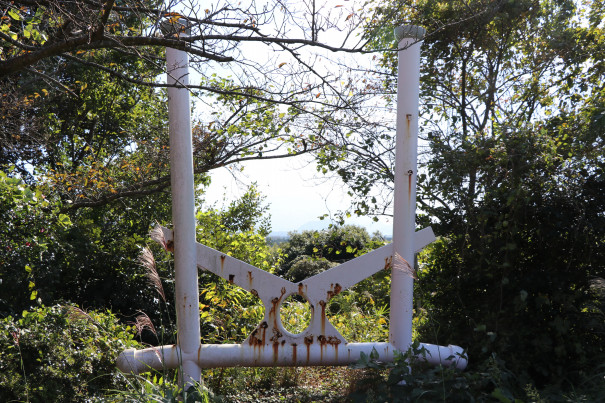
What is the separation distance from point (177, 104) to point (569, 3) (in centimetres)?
455

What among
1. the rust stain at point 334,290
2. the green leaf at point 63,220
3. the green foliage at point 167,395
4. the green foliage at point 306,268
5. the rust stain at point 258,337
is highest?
Answer: the green leaf at point 63,220

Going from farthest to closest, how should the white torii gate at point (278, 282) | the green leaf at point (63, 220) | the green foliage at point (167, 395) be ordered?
the green leaf at point (63, 220) → the white torii gate at point (278, 282) → the green foliage at point (167, 395)

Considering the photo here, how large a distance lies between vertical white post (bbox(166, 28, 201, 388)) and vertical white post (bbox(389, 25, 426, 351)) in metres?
1.40

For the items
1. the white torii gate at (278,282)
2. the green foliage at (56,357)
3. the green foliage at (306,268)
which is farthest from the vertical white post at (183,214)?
the green foliage at (306,268)

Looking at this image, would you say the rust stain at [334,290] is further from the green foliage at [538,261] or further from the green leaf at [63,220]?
the green leaf at [63,220]

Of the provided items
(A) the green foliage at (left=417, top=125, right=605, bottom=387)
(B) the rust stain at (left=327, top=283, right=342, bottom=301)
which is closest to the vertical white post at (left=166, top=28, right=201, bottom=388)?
(B) the rust stain at (left=327, top=283, right=342, bottom=301)

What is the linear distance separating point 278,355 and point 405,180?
4.90 feet

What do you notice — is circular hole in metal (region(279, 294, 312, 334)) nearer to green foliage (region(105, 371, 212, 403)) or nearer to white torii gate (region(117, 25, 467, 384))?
white torii gate (region(117, 25, 467, 384))

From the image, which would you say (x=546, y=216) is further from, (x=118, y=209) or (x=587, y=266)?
(x=118, y=209)

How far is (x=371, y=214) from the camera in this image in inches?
227

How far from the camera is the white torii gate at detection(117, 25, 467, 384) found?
3.51 meters

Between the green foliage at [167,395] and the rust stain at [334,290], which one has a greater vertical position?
the rust stain at [334,290]

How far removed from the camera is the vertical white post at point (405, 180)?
12.2ft

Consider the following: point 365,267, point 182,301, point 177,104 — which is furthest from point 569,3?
point 182,301
